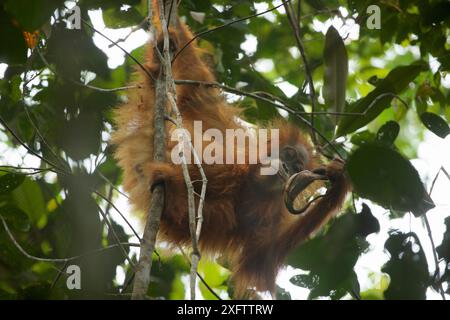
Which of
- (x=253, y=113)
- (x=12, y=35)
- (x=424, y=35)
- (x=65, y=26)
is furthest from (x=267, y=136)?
(x=12, y=35)

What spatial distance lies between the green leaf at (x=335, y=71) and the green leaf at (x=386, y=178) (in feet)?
4.79

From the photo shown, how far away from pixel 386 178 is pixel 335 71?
1.65m

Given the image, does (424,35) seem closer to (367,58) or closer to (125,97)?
(125,97)

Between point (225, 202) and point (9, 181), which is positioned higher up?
point (225, 202)

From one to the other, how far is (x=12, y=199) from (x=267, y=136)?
2.22 m

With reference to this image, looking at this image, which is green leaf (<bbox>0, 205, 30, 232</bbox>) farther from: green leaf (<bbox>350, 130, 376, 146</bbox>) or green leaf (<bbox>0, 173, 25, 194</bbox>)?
green leaf (<bbox>350, 130, 376, 146</bbox>)

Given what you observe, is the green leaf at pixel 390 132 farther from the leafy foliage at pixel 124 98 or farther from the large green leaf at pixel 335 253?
the large green leaf at pixel 335 253

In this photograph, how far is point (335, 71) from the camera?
13.3 feet

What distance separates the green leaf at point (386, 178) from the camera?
8.20 feet

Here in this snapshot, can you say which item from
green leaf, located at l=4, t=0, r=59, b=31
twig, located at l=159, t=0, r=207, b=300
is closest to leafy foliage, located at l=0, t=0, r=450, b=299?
green leaf, located at l=4, t=0, r=59, b=31

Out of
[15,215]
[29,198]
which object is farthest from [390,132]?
[29,198]

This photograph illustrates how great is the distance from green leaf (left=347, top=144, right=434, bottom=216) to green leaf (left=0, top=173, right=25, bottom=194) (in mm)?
2323

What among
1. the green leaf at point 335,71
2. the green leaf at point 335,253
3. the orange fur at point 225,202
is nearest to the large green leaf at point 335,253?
the green leaf at point 335,253

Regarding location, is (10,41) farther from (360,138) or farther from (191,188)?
(360,138)
